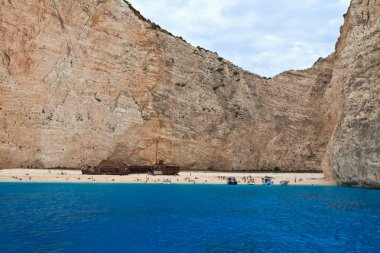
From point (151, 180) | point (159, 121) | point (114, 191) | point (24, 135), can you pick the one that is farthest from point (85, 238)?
point (159, 121)

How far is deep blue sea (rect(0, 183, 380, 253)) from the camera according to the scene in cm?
1564

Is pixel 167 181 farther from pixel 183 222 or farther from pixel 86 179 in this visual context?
pixel 183 222

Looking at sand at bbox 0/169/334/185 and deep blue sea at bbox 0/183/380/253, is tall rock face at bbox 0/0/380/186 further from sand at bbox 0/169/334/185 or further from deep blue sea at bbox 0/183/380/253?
deep blue sea at bbox 0/183/380/253

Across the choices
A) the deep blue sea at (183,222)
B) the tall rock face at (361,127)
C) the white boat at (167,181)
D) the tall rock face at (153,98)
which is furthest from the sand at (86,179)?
the deep blue sea at (183,222)

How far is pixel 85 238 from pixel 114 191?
1768cm

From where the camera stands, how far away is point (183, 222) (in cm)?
2033

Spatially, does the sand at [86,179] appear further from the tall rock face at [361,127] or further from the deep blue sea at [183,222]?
the deep blue sea at [183,222]

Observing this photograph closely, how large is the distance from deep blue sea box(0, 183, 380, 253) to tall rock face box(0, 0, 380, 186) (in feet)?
58.1

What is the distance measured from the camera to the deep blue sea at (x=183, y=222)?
1564cm

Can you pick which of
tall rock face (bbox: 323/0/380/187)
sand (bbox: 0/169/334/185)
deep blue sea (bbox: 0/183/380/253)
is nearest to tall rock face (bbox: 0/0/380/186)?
tall rock face (bbox: 323/0/380/187)

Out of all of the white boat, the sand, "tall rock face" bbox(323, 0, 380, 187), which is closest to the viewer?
"tall rock face" bbox(323, 0, 380, 187)

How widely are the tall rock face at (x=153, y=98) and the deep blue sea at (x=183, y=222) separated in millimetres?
17701

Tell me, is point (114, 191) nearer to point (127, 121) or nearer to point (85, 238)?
point (85, 238)

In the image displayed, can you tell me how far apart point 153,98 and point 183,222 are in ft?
132
